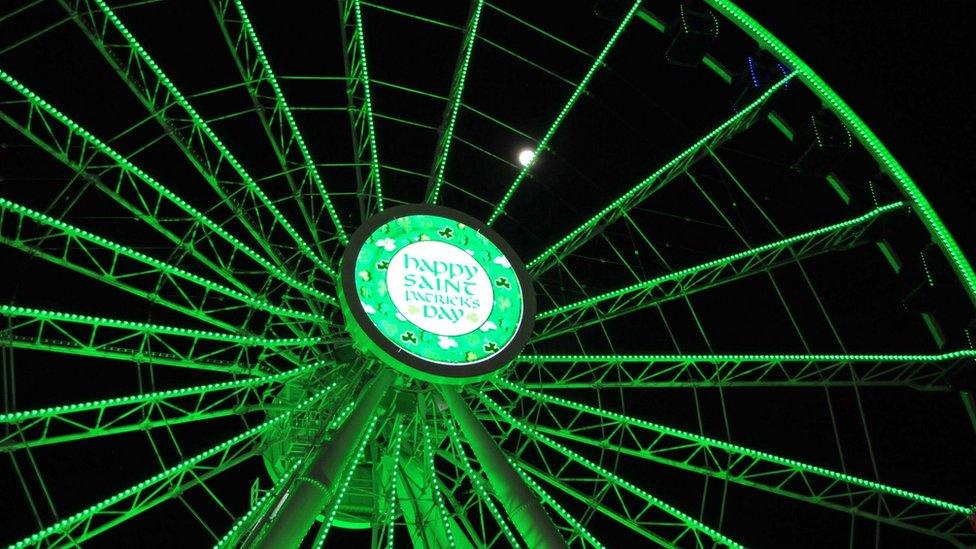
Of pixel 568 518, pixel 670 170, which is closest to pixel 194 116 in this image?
pixel 670 170

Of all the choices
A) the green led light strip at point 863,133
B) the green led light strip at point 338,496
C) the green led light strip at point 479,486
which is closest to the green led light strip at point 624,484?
the green led light strip at point 479,486

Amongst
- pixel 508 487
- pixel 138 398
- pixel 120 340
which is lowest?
pixel 508 487

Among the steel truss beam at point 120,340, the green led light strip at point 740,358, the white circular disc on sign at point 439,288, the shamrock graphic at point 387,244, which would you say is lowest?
the steel truss beam at point 120,340

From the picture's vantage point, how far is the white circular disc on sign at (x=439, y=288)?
11.1 meters

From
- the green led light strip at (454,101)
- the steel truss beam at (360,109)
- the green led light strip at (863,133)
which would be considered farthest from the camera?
the green led light strip at (454,101)

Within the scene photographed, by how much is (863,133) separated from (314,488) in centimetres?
916

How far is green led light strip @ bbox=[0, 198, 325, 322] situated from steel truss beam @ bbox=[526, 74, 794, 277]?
4.10 m

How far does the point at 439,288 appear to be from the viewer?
11.6m

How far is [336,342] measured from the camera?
1218cm

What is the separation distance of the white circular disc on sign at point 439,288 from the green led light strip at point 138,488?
1.55 metres

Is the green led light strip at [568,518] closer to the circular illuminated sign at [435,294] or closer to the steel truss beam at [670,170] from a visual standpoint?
the circular illuminated sign at [435,294]

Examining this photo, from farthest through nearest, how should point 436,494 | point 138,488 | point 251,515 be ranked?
point 436,494
point 138,488
point 251,515

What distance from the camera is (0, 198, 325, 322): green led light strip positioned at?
10141 millimetres

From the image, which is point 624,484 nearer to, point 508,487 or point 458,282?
point 508,487
